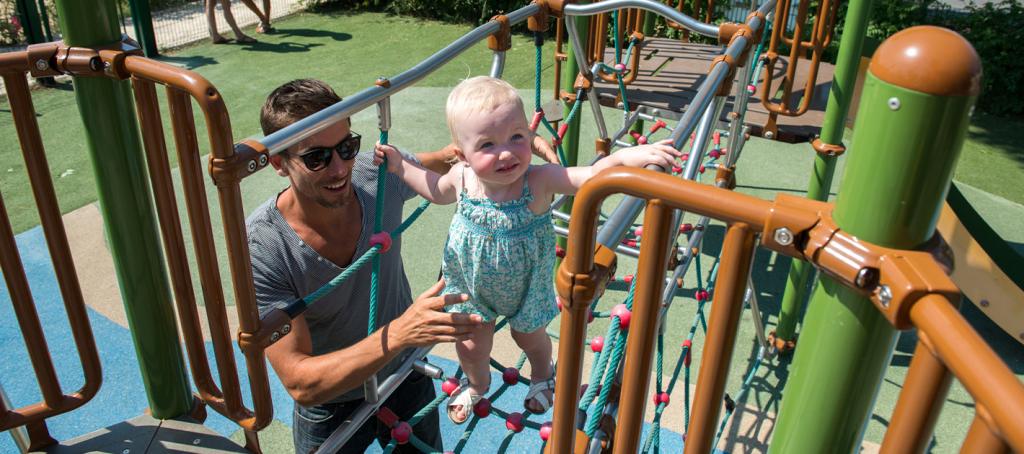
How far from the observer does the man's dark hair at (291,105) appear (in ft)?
6.86

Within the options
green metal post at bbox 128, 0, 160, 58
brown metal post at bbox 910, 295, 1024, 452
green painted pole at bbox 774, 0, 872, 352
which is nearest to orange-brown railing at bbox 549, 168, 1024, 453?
brown metal post at bbox 910, 295, 1024, 452

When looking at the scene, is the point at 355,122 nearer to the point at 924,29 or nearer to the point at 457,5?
the point at 457,5

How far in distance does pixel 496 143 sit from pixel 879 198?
3.80ft

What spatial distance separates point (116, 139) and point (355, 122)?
→ 519cm

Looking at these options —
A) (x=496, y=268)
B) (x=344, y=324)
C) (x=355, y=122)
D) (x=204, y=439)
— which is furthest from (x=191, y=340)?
(x=355, y=122)

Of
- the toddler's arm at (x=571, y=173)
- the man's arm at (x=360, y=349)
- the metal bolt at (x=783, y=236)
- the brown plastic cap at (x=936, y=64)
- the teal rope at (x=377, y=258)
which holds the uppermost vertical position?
the brown plastic cap at (x=936, y=64)

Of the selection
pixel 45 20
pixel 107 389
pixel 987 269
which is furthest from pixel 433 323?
pixel 45 20

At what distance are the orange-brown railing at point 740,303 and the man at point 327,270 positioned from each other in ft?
2.41

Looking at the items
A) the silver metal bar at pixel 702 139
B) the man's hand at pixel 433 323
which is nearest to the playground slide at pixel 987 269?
the silver metal bar at pixel 702 139

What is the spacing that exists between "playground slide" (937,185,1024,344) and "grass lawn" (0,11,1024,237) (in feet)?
6.98

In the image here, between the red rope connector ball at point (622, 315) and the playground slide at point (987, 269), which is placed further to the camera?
the playground slide at point (987, 269)

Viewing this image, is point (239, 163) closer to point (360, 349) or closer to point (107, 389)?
point (360, 349)

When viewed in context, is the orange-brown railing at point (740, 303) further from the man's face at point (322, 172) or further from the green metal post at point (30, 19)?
the green metal post at point (30, 19)

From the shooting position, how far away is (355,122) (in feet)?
22.1
